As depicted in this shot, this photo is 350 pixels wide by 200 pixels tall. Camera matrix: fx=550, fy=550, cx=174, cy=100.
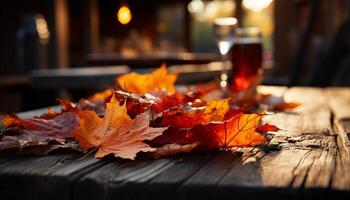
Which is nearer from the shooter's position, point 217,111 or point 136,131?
point 136,131

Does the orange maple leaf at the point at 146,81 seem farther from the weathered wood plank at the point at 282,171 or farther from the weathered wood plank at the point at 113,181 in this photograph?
the weathered wood plank at the point at 113,181

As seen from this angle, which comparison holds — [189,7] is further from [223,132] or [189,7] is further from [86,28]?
[223,132]

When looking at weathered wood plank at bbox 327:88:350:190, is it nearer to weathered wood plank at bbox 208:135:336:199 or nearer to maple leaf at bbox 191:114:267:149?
weathered wood plank at bbox 208:135:336:199

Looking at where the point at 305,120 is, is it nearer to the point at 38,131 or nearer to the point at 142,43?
the point at 38,131

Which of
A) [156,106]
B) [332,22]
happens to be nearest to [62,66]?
[332,22]

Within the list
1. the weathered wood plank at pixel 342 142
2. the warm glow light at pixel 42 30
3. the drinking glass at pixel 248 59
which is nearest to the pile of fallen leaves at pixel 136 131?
the weathered wood plank at pixel 342 142

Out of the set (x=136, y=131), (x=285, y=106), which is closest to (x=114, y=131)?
(x=136, y=131)
